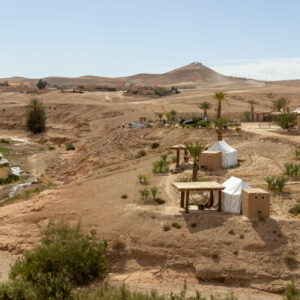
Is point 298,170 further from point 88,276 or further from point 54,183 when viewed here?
point 54,183

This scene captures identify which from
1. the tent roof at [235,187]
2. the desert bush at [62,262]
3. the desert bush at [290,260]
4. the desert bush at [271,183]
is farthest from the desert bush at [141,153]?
the desert bush at [290,260]

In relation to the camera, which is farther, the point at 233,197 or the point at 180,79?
the point at 180,79

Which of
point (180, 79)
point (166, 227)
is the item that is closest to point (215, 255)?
point (166, 227)

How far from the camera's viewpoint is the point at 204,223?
63.9 feet

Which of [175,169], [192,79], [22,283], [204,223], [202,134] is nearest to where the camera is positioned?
[22,283]

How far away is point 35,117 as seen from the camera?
64.0 metres

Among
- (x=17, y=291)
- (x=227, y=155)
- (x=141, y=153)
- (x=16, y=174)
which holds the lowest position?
(x=16, y=174)

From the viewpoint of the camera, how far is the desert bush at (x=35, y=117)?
63.5m

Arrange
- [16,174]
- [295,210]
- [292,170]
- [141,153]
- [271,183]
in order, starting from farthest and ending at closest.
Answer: [16,174] < [141,153] < [292,170] < [271,183] < [295,210]

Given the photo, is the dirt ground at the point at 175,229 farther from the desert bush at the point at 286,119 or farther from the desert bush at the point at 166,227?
the desert bush at the point at 286,119

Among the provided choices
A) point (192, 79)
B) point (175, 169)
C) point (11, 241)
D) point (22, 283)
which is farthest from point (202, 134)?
point (192, 79)

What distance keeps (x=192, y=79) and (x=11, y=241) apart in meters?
155

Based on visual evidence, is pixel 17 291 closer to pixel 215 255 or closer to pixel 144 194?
pixel 215 255

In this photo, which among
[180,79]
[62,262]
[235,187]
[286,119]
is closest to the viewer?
[62,262]
